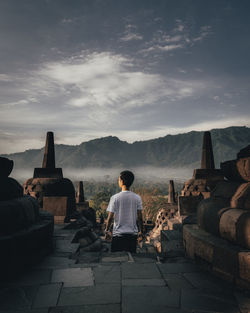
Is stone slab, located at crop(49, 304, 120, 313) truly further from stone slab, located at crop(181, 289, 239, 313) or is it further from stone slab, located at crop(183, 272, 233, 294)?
stone slab, located at crop(183, 272, 233, 294)

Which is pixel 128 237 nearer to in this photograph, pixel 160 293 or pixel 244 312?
pixel 160 293

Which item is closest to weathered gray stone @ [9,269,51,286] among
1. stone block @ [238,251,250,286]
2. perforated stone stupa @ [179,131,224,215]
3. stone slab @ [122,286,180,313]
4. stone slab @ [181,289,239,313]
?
stone slab @ [122,286,180,313]

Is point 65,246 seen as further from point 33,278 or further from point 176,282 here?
point 176,282

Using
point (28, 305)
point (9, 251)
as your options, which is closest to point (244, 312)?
point (28, 305)

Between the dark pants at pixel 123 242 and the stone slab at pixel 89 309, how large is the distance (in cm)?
162

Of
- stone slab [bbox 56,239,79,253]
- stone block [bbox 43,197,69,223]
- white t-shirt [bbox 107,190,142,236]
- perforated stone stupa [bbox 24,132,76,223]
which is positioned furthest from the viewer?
perforated stone stupa [bbox 24,132,76,223]

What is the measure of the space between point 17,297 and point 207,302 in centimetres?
179

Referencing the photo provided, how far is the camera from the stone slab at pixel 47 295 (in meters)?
2.32

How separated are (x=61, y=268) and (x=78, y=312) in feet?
4.32

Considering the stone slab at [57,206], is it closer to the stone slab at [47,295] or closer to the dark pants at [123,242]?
the dark pants at [123,242]

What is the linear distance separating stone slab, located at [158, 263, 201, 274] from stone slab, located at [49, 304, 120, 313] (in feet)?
3.61

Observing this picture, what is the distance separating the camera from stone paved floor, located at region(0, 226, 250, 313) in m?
2.25

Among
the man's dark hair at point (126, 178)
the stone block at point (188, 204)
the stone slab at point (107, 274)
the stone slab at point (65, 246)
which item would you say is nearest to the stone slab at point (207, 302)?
the stone slab at point (107, 274)

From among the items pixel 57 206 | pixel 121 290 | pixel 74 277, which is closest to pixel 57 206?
pixel 57 206
